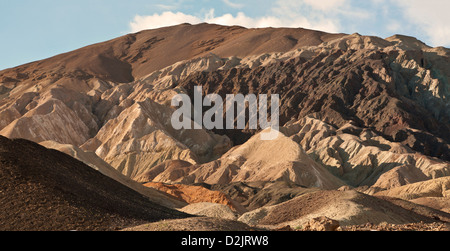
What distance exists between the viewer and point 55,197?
74.5 ft

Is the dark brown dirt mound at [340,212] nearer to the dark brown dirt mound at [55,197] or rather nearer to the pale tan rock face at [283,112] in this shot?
the dark brown dirt mound at [55,197]

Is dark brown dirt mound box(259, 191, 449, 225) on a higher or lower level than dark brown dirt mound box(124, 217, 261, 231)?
lower

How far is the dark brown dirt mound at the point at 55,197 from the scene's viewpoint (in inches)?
824

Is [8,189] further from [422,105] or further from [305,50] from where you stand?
[305,50]

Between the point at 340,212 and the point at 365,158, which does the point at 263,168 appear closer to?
the point at 365,158

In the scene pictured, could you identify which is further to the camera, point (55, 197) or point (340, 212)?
point (340, 212)

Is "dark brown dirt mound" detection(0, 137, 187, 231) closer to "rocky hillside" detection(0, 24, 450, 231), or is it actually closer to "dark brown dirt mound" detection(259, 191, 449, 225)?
"dark brown dirt mound" detection(259, 191, 449, 225)

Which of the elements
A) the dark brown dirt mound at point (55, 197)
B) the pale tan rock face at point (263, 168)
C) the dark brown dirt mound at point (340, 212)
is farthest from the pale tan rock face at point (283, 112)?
the dark brown dirt mound at point (55, 197)

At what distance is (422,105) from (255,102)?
113 ft

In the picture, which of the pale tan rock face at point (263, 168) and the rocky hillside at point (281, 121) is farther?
the pale tan rock face at point (263, 168)

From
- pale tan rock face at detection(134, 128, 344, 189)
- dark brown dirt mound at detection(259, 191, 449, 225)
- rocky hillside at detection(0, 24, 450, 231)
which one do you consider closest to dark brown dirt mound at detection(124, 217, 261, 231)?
dark brown dirt mound at detection(259, 191, 449, 225)

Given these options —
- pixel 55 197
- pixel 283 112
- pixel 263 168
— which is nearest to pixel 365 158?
pixel 263 168

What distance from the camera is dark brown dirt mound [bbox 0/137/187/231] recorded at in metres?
20.9

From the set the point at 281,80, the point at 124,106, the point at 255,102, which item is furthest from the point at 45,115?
the point at 281,80
